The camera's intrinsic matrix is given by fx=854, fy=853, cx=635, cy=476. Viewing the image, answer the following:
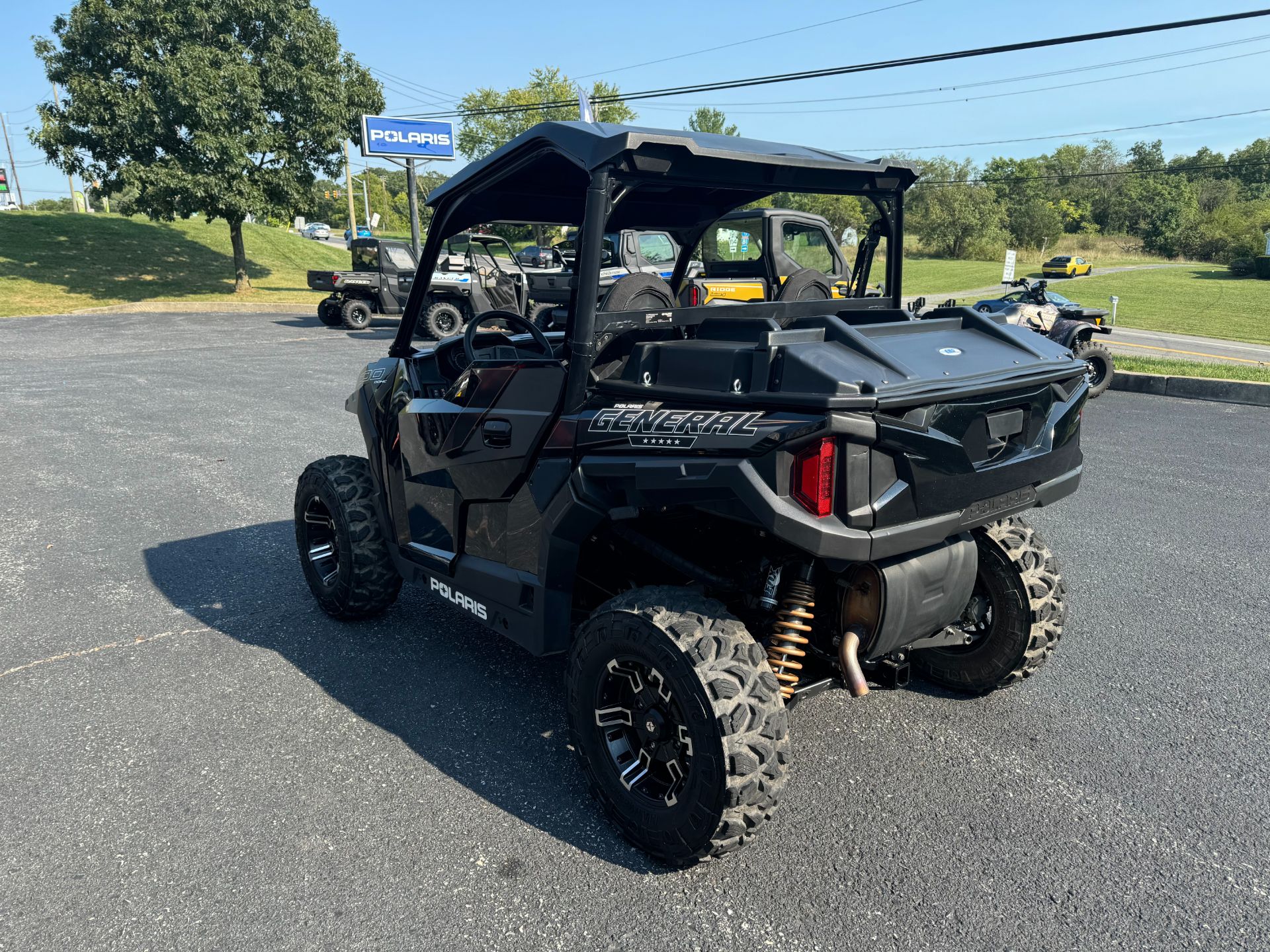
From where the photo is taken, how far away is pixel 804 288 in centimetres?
314

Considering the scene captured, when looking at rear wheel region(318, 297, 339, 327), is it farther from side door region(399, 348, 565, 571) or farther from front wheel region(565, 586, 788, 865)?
front wheel region(565, 586, 788, 865)

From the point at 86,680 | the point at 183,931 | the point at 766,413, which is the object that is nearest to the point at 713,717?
the point at 766,413

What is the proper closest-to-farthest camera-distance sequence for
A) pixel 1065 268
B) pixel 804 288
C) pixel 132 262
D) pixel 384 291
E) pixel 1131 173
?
pixel 804 288 < pixel 384 291 < pixel 132 262 < pixel 1065 268 < pixel 1131 173

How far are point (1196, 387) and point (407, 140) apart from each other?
1869 centimetres

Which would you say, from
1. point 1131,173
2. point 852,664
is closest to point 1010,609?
point 852,664

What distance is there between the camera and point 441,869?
2473 mm

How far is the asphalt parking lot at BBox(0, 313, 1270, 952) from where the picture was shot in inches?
89.9

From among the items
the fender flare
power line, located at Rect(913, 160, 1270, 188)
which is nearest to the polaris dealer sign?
the fender flare

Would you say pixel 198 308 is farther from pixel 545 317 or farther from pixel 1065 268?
pixel 1065 268

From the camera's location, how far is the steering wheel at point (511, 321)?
301 centimetres

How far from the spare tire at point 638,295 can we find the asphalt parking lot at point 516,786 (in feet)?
5.19

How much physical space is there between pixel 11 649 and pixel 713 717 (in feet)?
11.4

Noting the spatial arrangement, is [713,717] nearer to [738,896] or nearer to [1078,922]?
[738,896]

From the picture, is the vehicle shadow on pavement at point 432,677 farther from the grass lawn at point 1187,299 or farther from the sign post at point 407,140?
the grass lawn at point 1187,299
